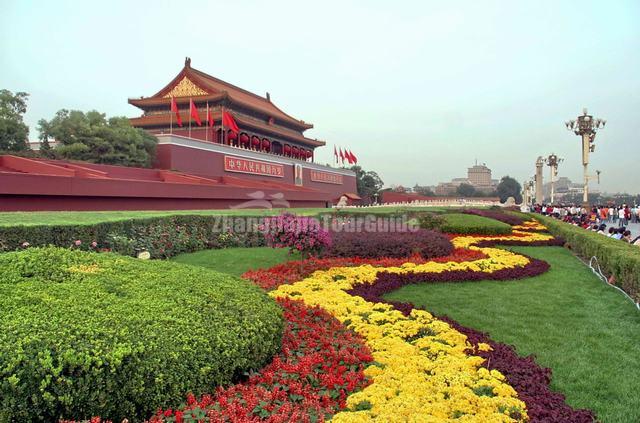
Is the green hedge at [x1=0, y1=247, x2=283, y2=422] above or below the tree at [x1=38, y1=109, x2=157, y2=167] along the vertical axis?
below

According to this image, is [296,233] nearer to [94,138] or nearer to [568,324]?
[568,324]

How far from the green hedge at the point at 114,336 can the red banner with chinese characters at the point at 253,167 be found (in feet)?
68.5

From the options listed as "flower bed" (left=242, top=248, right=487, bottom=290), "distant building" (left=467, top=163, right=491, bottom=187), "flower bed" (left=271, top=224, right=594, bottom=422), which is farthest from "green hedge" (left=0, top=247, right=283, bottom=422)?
"distant building" (left=467, top=163, right=491, bottom=187)

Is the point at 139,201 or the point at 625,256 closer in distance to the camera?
the point at 625,256

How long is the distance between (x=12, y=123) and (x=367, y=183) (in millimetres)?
A: 36397

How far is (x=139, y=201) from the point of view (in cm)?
1413

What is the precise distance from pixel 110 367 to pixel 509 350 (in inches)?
112

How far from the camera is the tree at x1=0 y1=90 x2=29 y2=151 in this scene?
17.9 meters

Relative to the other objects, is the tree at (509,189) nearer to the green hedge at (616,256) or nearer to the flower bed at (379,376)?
the green hedge at (616,256)

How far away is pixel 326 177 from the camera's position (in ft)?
115

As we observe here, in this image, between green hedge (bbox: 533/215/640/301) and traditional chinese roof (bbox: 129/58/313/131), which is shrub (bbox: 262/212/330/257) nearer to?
green hedge (bbox: 533/215/640/301)

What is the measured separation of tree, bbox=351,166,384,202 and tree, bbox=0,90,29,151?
31691mm

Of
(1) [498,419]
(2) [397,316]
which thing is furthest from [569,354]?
(1) [498,419]

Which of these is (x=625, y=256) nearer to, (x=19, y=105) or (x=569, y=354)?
(x=569, y=354)
